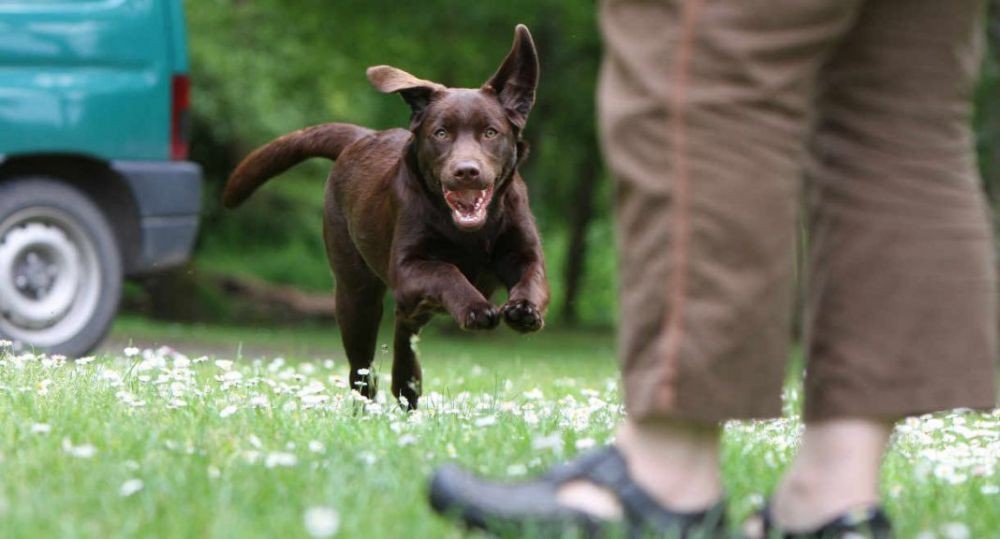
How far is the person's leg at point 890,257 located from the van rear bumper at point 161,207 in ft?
20.7

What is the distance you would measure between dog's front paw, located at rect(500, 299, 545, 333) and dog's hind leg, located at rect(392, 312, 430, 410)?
2.67 ft

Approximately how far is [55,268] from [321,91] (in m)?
13.1

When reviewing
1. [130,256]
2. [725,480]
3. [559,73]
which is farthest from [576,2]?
[725,480]

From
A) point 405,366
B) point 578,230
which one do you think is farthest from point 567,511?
point 578,230

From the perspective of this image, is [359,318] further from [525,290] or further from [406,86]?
[525,290]

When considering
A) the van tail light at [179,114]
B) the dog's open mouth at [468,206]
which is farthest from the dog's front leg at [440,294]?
the van tail light at [179,114]

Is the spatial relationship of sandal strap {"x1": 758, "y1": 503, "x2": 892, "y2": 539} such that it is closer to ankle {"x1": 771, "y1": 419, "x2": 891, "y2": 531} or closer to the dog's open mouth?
ankle {"x1": 771, "y1": 419, "x2": 891, "y2": 531}

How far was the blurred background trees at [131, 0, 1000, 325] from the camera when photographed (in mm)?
18281

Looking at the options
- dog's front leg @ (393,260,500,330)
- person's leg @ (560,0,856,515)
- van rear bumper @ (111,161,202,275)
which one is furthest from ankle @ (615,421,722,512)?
van rear bumper @ (111,161,202,275)

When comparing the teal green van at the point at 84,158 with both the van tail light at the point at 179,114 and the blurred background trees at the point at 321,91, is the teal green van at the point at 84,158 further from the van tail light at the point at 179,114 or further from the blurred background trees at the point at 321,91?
the blurred background trees at the point at 321,91

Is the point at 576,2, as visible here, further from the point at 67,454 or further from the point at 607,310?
the point at 67,454

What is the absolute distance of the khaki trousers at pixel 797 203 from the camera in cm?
239

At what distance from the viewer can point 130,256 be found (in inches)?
339

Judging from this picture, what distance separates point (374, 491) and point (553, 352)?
14128 millimetres
